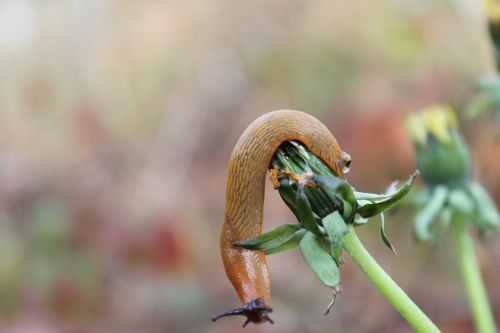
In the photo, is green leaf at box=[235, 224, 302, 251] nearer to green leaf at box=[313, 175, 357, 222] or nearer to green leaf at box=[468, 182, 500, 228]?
green leaf at box=[313, 175, 357, 222]

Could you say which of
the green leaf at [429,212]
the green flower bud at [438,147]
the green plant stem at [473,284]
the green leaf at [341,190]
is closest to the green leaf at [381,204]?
the green leaf at [341,190]

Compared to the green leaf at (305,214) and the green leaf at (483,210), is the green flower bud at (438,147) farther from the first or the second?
the green leaf at (305,214)

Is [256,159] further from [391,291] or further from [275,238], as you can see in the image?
[391,291]

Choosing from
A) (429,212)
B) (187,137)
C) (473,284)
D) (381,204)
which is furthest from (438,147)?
(187,137)

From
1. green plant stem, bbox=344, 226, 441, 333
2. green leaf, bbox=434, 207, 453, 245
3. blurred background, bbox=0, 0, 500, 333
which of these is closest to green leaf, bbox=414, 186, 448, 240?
green leaf, bbox=434, 207, 453, 245

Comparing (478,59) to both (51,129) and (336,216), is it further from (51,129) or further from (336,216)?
(336,216)

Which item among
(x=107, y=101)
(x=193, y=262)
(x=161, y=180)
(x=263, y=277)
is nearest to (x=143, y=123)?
(x=107, y=101)
